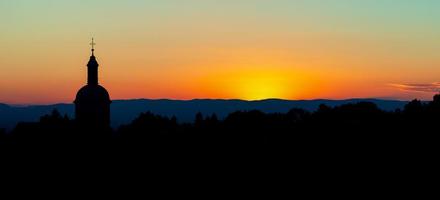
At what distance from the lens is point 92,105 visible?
6669 cm

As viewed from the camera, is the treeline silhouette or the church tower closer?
the treeline silhouette

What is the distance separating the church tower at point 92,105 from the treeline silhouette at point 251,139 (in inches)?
48.9

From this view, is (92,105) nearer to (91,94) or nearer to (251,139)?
(91,94)

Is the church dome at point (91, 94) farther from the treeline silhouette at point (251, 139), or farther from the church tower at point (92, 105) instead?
the treeline silhouette at point (251, 139)

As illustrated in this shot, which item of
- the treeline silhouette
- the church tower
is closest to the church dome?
the church tower

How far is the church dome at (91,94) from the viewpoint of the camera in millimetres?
66500

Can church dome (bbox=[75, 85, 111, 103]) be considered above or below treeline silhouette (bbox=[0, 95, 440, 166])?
above

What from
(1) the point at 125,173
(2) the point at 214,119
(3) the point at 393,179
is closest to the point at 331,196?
Result: (3) the point at 393,179

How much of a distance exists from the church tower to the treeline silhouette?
1241 millimetres

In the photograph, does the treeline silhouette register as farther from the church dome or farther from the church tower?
the church dome

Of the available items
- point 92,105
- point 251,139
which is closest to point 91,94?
point 92,105

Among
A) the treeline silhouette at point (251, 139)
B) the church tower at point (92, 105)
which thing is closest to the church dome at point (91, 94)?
the church tower at point (92, 105)

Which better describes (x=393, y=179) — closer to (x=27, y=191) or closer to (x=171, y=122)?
(x=27, y=191)

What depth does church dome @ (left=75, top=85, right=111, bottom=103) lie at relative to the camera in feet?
218
